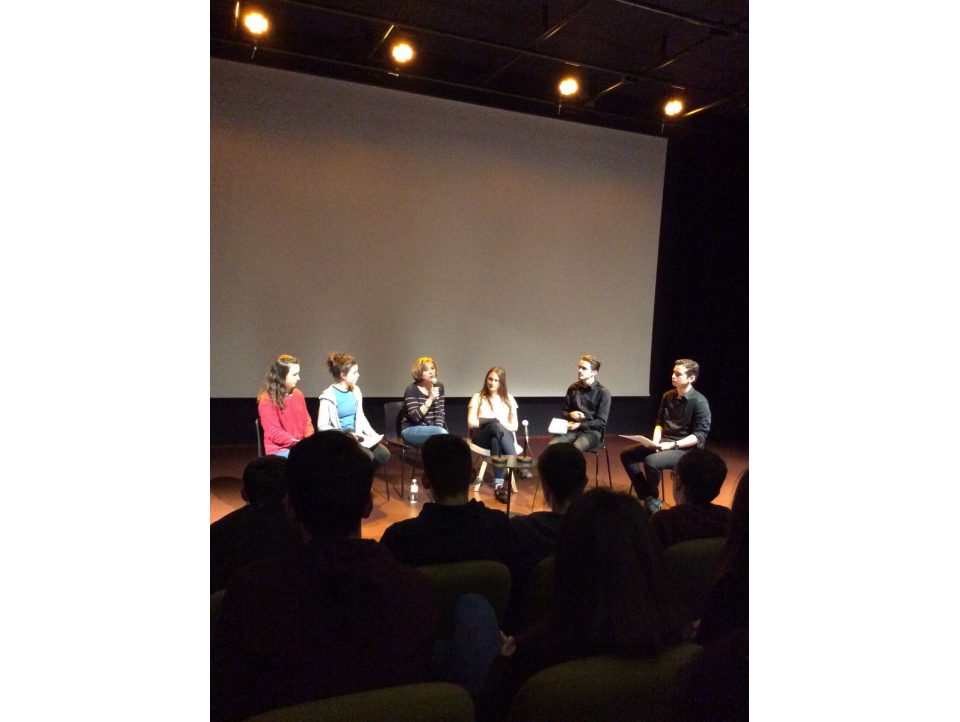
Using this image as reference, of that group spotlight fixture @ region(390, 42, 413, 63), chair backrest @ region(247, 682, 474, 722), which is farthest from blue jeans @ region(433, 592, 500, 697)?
spotlight fixture @ region(390, 42, 413, 63)

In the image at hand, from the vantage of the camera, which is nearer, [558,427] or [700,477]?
[700,477]

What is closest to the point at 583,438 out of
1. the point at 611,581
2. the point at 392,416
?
the point at 392,416

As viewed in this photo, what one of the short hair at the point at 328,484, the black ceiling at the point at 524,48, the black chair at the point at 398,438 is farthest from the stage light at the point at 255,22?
the short hair at the point at 328,484

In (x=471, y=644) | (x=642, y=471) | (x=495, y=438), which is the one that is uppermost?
(x=471, y=644)

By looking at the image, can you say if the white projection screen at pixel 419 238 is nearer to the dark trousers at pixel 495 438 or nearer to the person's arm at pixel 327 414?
the dark trousers at pixel 495 438

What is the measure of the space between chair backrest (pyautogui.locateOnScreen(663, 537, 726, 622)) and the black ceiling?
13.8 ft

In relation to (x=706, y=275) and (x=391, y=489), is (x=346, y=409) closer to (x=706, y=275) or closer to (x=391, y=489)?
(x=391, y=489)

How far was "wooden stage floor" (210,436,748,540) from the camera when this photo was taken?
4.02 meters

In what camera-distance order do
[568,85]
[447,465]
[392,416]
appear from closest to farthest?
[447,465] < [392,416] < [568,85]

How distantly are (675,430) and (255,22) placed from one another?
4.16 m

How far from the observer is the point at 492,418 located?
16.6 feet
